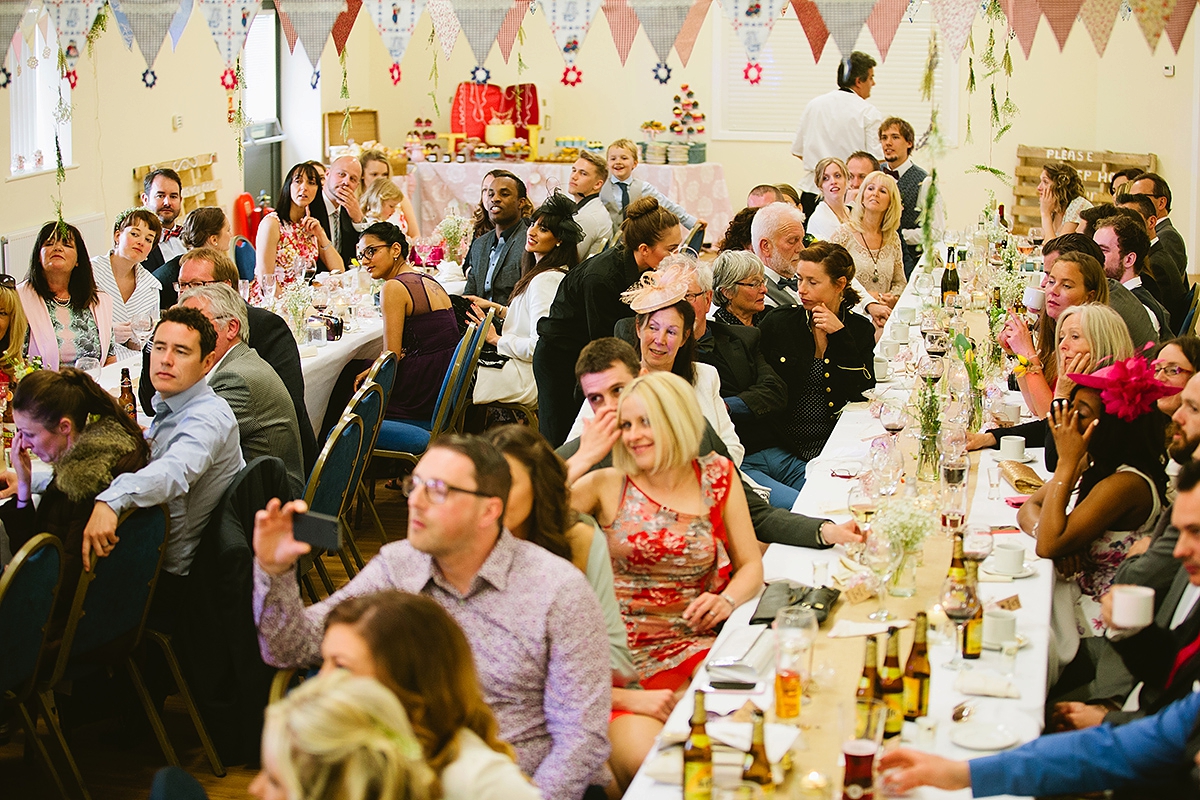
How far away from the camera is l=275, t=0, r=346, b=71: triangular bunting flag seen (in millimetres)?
6188

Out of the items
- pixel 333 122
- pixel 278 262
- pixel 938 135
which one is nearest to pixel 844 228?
pixel 278 262

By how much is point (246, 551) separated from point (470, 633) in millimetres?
1192

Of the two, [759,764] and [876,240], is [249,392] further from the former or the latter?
[876,240]

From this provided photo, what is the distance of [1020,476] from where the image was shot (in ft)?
12.5

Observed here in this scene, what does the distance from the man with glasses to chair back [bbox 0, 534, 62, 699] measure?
0.79 m

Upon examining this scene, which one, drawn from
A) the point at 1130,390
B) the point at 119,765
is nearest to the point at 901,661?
the point at 1130,390

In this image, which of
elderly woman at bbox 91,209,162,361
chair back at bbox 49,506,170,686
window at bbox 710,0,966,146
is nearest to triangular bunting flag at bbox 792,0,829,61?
elderly woman at bbox 91,209,162,361

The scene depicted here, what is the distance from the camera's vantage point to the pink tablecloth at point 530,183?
471 inches

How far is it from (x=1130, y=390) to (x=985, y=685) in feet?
3.51

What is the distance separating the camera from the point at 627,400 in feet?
9.79

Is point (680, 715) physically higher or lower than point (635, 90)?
lower

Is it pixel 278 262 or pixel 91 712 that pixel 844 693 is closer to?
pixel 91 712

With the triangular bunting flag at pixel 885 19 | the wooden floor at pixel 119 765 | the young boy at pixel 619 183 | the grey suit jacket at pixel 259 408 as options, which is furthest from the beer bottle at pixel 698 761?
the young boy at pixel 619 183

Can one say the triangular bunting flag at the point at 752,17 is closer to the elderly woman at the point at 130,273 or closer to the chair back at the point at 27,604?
the elderly woman at the point at 130,273
